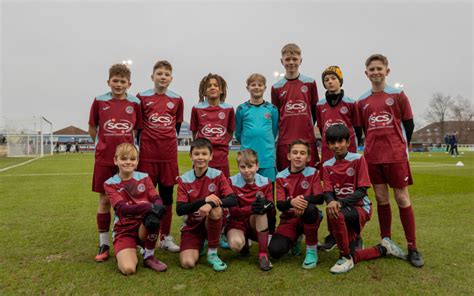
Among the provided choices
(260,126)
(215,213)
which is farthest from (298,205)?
(260,126)

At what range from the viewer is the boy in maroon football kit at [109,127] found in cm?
374

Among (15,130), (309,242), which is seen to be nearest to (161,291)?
(309,242)

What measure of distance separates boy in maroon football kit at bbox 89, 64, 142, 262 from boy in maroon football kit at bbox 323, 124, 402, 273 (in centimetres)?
224

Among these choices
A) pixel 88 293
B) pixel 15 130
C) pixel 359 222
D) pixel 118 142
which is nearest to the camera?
pixel 88 293

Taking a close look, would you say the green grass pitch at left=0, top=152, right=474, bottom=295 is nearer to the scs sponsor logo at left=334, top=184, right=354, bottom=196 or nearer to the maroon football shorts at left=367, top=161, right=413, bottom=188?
the scs sponsor logo at left=334, top=184, right=354, bottom=196

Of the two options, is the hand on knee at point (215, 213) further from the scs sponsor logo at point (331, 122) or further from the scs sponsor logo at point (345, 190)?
the scs sponsor logo at point (331, 122)

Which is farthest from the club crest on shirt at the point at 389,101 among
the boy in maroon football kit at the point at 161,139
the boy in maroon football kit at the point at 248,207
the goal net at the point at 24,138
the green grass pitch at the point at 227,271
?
the goal net at the point at 24,138

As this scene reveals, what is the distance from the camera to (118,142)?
3762 mm

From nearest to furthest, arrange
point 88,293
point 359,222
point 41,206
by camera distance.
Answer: point 88,293 → point 359,222 → point 41,206

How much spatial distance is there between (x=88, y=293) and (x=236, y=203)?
1.51 metres

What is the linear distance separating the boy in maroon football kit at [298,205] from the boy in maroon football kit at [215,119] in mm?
824

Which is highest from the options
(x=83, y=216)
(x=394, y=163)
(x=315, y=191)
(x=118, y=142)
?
(x=118, y=142)

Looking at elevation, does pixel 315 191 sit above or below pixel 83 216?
above

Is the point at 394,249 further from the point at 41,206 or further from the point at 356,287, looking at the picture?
the point at 41,206
